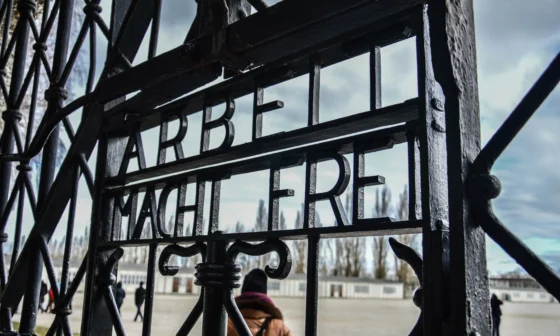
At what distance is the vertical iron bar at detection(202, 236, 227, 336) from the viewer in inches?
44.8

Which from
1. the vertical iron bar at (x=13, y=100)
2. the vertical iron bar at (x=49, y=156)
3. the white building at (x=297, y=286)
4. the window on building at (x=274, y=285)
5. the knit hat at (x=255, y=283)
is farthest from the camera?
the window on building at (x=274, y=285)

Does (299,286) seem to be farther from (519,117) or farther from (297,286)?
(519,117)

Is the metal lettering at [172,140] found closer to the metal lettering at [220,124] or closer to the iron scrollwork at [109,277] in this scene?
the metal lettering at [220,124]

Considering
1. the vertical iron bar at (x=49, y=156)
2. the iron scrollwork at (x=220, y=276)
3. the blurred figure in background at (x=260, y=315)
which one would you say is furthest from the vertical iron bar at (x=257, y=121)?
the blurred figure in background at (x=260, y=315)

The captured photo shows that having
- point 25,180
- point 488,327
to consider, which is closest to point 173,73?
point 488,327

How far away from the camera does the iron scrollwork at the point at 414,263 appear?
80 centimetres

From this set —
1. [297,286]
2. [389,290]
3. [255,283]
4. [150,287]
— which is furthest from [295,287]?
[150,287]

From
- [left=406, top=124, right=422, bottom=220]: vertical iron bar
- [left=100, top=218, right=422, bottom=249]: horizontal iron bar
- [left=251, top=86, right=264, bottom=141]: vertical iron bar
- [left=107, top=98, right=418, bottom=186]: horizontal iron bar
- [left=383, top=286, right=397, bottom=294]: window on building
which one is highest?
[left=251, top=86, right=264, bottom=141]: vertical iron bar

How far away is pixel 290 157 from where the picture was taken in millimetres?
1056

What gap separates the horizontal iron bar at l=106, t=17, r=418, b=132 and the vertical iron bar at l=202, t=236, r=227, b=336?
0.36 meters

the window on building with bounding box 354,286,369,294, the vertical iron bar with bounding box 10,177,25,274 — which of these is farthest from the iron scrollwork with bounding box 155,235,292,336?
the window on building with bounding box 354,286,369,294

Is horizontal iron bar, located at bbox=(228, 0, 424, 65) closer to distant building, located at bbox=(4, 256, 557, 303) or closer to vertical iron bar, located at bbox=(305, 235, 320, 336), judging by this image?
vertical iron bar, located at bbox=(305, 235, 320, 336)

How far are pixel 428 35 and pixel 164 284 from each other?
87.1 feet

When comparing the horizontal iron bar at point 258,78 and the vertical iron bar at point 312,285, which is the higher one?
the horizontal iron bar at point 258,78
